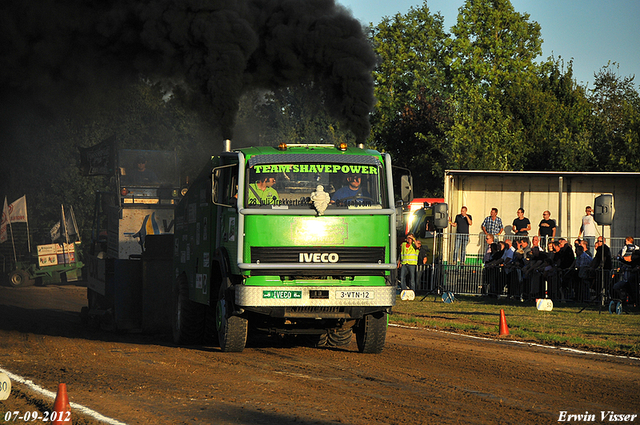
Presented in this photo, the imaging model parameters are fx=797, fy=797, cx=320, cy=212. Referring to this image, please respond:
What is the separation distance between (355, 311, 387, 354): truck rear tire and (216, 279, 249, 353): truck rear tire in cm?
161

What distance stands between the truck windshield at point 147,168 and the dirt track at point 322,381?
784 cm

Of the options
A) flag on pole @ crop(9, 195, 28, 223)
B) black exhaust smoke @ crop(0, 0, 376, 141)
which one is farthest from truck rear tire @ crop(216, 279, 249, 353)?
flag on pole @ crop(9, 195, 28, 223)

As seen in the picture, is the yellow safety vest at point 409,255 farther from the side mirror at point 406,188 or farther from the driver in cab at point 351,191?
the driver in cab at point 351,191

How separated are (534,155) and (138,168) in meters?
28.3

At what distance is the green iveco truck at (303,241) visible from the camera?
9891 mm

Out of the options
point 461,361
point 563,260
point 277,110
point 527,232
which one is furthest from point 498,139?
point 461,361

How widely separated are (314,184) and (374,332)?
2.21m

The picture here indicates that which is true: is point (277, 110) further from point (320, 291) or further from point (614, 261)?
point (320, 291)

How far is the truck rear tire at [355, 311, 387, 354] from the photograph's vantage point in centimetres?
1073

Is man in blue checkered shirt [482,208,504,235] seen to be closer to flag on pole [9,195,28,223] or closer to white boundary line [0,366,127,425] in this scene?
white boundary line [0,366,127,425]

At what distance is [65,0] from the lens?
1792 centimetres

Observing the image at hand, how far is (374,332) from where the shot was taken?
1077cm

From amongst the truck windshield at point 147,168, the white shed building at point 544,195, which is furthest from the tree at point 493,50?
the truck windshield at point 147,168

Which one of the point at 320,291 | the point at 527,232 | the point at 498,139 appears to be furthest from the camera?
the point at 498,139
